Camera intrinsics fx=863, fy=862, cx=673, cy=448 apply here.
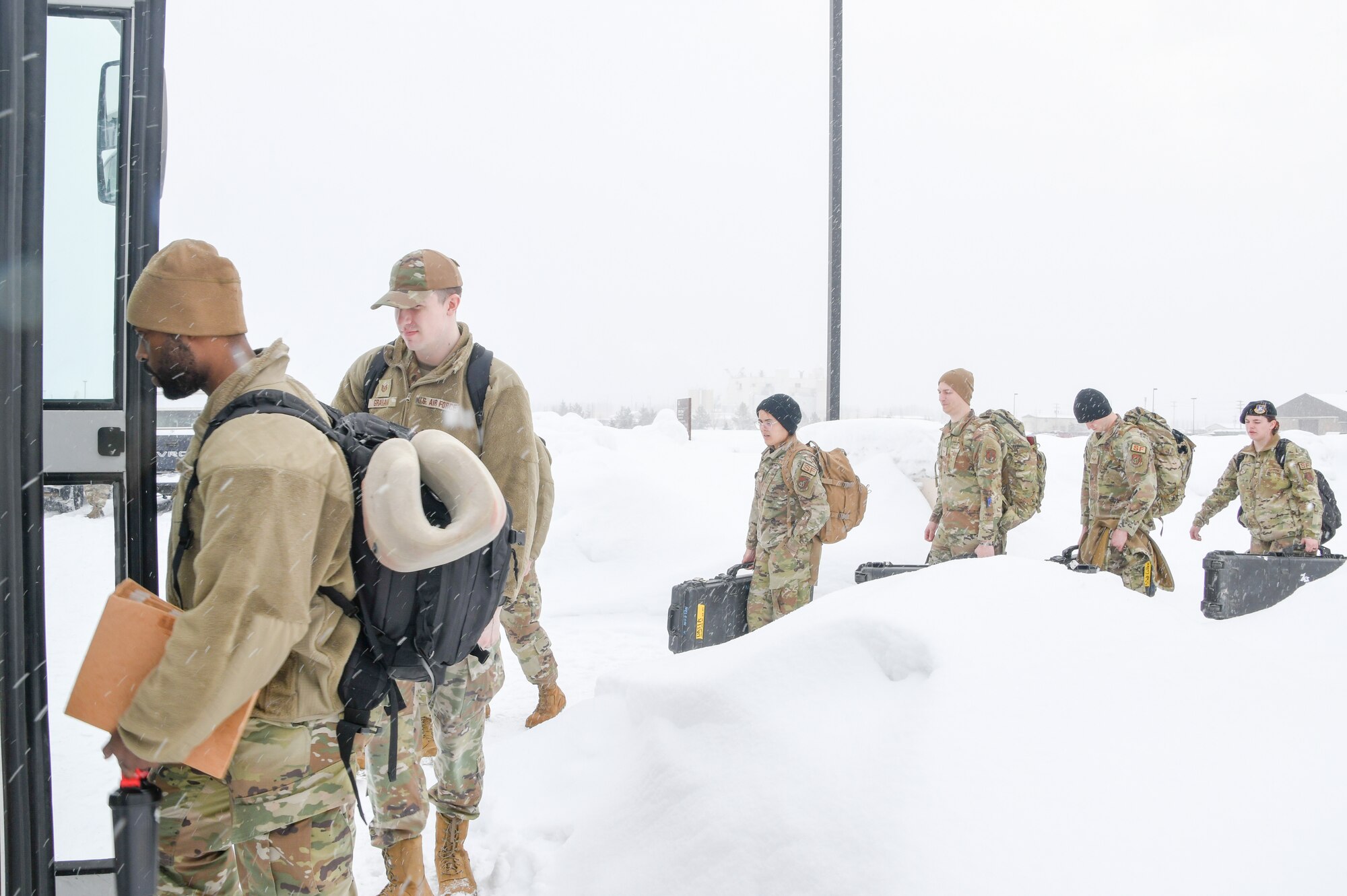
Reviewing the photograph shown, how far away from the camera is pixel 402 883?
2562mm

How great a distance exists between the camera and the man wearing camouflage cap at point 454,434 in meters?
2.67

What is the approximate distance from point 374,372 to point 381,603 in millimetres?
1349

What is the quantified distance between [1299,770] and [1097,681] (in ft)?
1.36

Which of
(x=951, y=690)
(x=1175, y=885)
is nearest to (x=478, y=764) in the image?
(x=951, y=690)

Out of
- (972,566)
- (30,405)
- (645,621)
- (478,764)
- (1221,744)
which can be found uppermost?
(30,405)

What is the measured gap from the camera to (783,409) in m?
4.99

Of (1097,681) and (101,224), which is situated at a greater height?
(101,224)

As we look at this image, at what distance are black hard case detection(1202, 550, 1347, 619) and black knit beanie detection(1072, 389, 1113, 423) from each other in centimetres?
130

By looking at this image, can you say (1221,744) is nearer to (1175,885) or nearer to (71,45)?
(1175,885)

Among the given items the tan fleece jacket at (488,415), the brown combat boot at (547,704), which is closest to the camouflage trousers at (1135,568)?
the brown combat boot at (547,704)

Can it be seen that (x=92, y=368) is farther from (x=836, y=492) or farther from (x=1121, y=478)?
(x=1121, y=478)

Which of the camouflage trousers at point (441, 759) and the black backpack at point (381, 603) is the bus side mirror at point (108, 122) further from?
the camouflage trousers at point (441, 759)

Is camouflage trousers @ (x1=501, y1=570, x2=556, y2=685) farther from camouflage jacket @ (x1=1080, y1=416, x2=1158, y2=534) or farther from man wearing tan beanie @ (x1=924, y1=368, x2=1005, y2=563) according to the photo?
camouflage jacket @ (x1=1080, y1=416, x2=1158, y2=534)

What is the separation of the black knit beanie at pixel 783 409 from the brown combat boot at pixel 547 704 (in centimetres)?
192
